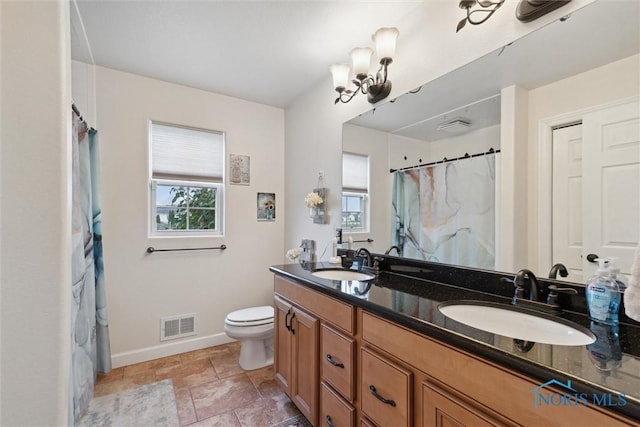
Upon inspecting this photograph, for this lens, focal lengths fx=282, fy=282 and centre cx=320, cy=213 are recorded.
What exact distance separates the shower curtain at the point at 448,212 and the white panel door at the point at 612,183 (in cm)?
35

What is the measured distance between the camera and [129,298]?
244cm

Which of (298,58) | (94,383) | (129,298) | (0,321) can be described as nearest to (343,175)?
(298,58)

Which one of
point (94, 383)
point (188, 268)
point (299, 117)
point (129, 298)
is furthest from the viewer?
point (299, 117)

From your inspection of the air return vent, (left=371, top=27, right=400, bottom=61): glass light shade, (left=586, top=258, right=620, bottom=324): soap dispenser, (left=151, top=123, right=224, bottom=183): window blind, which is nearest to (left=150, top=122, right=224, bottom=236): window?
(left=151, top=123, right=224, bottom=183): window blind

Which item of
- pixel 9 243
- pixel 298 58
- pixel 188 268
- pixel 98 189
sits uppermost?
pixel 298 58

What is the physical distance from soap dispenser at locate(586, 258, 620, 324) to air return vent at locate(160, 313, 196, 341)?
2.83 m

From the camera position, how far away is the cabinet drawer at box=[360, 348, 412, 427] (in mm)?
980

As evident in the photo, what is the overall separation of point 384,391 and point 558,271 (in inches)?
32.1

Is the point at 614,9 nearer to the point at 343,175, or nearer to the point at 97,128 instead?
the point at 343,175

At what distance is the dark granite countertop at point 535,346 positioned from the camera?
57 centimetres

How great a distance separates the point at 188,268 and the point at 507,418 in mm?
2623

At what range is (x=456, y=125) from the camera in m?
1.53

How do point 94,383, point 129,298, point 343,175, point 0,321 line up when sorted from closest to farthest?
1. point 0,321
2. point 94,383
3. point 343,175
4. point 129,298

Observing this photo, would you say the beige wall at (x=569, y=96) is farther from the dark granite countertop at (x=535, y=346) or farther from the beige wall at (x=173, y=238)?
the beige wall at (x=173, y=238)
